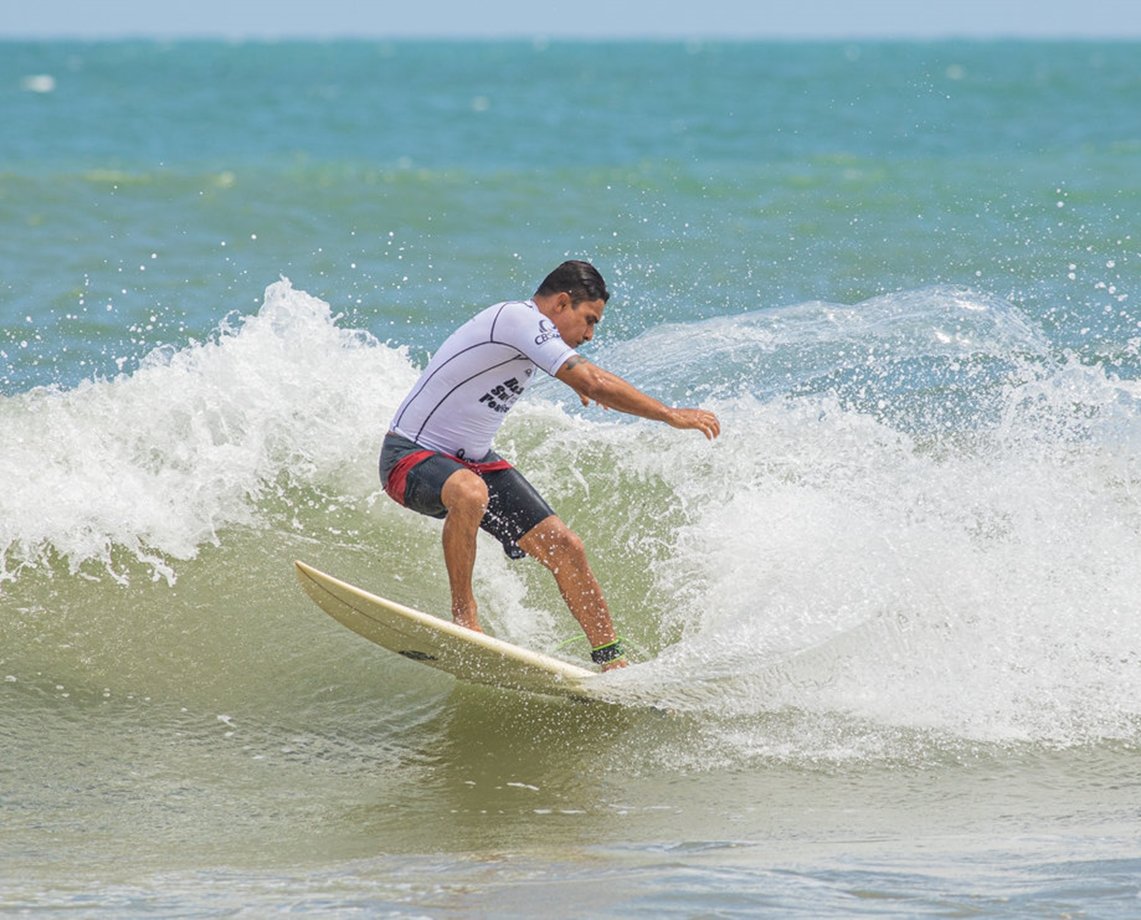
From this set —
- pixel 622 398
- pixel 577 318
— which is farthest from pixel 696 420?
pixel 577 318

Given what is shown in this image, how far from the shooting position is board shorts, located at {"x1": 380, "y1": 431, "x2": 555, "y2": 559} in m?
5.77

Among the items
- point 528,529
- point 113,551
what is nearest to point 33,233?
point 113,551

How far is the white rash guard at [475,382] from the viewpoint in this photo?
223 inches

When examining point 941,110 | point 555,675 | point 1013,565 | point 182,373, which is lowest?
point 555,675

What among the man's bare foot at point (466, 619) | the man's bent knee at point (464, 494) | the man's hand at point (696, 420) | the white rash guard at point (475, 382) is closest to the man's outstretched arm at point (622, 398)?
the man's hand at point (696, 420)

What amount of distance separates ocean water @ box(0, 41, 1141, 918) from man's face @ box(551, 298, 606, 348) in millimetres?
1288

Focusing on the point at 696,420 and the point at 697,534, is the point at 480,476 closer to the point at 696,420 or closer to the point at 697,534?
the point at 696,420

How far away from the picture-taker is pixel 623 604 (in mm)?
7250

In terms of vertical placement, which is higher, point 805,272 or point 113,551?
point 805,272

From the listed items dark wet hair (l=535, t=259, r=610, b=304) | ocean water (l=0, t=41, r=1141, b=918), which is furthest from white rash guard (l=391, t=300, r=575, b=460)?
ocean water (l=0, t=41, r=1141, b=918)

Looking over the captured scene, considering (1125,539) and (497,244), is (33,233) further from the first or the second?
(1125,539)

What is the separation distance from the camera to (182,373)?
8.33 meters

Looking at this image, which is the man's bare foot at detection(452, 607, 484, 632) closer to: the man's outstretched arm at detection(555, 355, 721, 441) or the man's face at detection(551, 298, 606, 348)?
the man's outstretched arm at detection(555, 355, 721, 441)

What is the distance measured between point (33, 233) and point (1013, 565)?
12.4 metres
